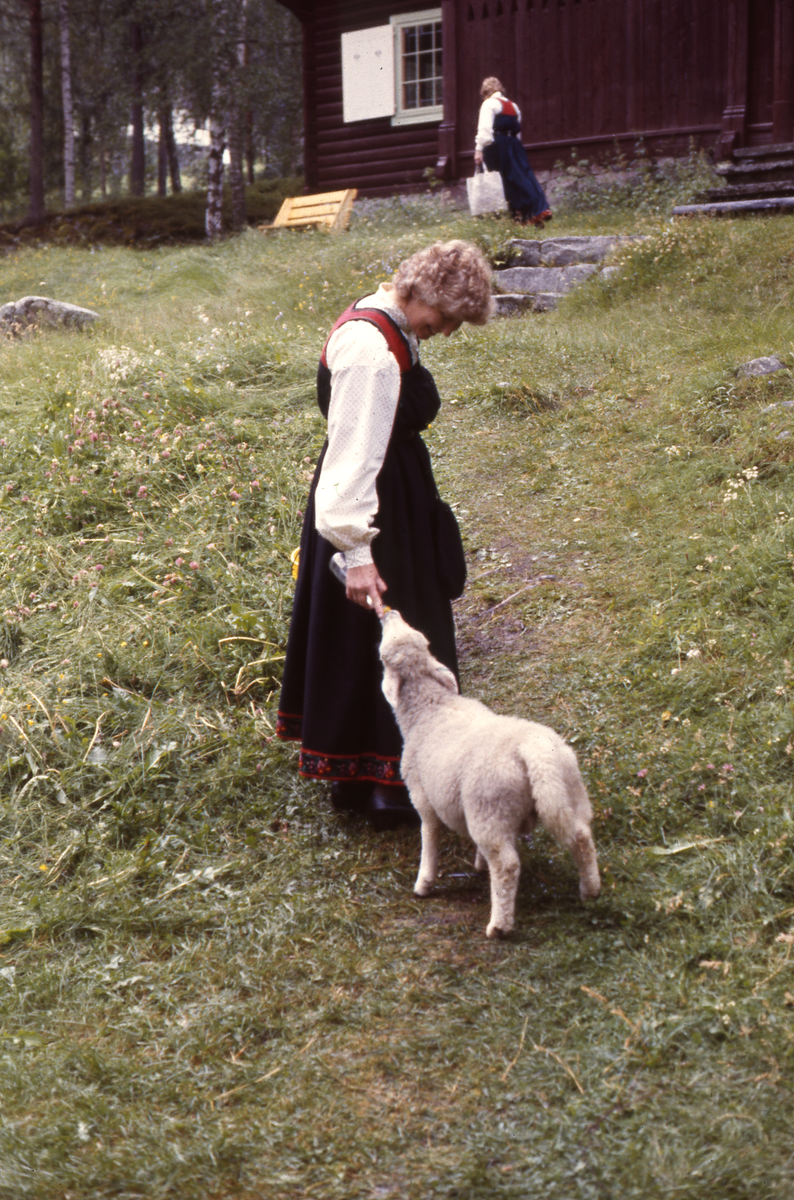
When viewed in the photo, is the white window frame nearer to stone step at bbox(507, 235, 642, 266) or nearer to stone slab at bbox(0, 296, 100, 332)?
stone step at bbox(507, 235, 642, 266)

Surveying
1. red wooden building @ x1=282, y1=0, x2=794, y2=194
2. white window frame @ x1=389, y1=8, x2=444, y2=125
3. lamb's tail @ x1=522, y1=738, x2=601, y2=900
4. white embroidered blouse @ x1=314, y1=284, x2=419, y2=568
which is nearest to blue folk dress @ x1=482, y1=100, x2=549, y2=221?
red wooden building @ x1=282, y1=0, x2=794, y2=194

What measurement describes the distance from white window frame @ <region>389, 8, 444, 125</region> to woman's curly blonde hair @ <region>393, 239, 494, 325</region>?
13.3m

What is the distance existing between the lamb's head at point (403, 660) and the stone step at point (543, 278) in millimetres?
7235

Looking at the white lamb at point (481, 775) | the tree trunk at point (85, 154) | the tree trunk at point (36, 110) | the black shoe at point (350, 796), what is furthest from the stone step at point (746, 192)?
the tree trunk at point (85, 154)

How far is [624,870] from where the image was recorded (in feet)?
10.0

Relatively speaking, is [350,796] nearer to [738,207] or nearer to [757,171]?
[738,207]

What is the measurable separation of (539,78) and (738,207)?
5.33 meters

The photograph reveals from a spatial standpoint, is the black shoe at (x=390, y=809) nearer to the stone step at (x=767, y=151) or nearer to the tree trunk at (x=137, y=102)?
the stone step at (x=767, y=151)

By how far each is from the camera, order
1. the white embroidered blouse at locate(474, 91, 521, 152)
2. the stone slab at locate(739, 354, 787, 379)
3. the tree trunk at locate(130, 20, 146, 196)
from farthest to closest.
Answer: the tree trunk at locate(130, 20, 146, 196)
the white embroidered blouse at locate(474, 91, 521, 152)
the stone slab at locate(739, 354, 787, 379)

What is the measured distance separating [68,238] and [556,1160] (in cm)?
2028

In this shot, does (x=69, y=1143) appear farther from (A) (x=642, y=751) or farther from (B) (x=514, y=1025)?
(A) (x=642, y=751)

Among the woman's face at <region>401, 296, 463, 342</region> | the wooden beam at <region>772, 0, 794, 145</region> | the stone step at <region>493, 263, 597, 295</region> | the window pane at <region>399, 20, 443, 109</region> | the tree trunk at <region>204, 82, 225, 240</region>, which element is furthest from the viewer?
the tree trunk at <region>204, 82, 225, 240</region>

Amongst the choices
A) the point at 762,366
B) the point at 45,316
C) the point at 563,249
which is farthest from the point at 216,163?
the point at 762,366

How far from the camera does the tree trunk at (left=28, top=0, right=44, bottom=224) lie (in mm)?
19484
